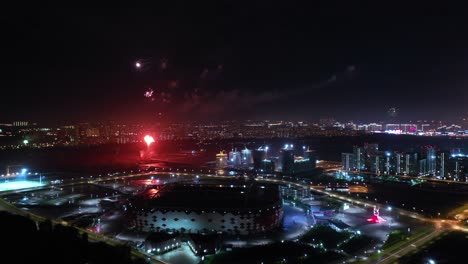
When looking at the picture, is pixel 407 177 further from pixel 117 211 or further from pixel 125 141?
pixel 125 141

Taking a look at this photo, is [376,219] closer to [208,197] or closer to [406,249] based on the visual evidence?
[406,249]

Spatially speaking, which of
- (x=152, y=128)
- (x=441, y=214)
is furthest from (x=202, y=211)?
(x=152, y=128)

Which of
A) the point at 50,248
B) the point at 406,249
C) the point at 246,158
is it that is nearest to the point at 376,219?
the point at 406,249

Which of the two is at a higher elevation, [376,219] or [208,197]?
[208,197]

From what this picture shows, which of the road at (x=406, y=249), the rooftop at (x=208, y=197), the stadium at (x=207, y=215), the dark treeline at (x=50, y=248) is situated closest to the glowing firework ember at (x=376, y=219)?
the road at (x=406, y=249)

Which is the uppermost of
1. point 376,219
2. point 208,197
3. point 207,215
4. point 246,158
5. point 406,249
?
point 246,158

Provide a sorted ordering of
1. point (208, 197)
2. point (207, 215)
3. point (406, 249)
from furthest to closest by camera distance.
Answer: point (208, 197)
point (207, 215)
point (406, 249)
